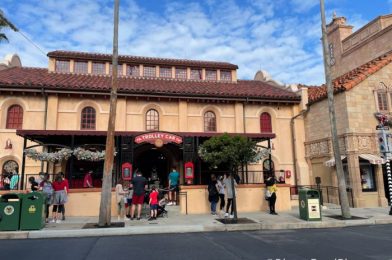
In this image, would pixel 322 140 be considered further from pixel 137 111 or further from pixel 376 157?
pixel 137 111

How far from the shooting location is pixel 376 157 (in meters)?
17.0

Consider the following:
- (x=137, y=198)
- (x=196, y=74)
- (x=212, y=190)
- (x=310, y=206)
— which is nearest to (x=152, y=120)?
(x=196, y=74)

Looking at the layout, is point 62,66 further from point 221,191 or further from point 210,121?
point 221,191

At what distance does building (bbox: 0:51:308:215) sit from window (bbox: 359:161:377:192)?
151 inches

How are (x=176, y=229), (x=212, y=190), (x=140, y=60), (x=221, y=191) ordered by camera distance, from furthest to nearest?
(x=140, y=60) < (x=221, y=191) < (x=212, y=190) < (x=176, y=229)

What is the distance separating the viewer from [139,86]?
20016 mm

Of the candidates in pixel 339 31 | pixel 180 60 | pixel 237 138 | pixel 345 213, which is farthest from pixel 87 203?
pixel 339 31

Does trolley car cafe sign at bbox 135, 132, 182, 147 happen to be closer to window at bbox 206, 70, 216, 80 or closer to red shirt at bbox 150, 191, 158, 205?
red shirt at bbox 150, 191, 158, 205

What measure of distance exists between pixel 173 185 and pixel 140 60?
10.9m

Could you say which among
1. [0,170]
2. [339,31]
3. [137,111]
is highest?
[339,31]

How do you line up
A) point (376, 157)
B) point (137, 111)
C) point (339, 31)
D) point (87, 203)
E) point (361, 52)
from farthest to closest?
1. point (339, 31)
2. point (361, 52)
3. point (137, 111)
4. point (376, 157)
5. point (87, 203)

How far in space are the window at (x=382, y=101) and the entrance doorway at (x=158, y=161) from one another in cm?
1197

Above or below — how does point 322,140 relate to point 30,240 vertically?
above

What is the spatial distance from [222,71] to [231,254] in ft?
62.5
